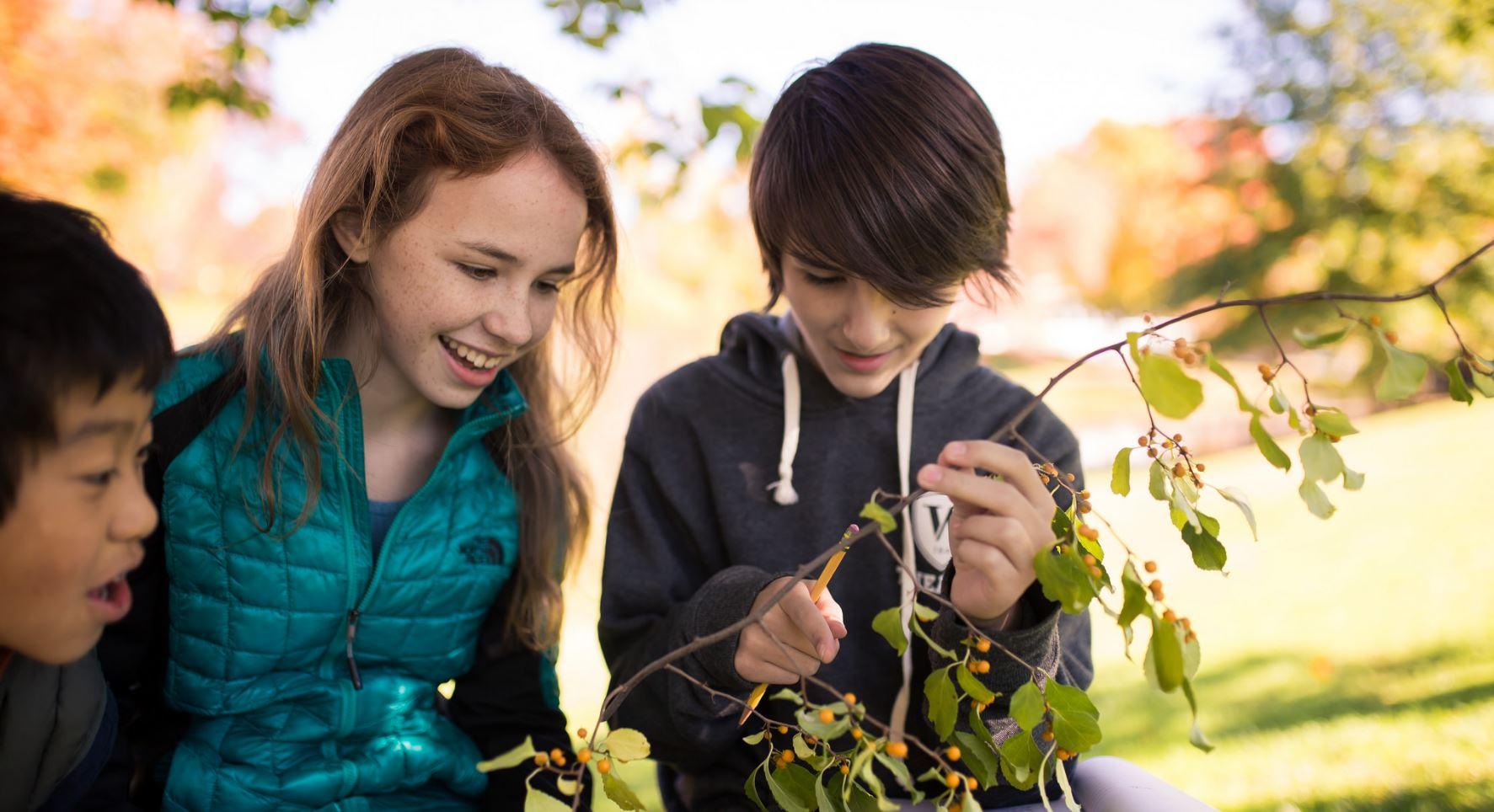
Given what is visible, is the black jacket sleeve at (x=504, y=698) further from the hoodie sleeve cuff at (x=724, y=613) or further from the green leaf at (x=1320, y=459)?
the green leaf at (x=1320, y=459)

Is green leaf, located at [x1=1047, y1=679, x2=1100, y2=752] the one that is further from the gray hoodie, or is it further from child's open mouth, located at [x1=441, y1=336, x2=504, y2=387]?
child's open mouth, located at [x1=441, y1=336, x2=504, y2=387]

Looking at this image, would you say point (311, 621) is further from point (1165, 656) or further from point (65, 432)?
point (1165, 656)

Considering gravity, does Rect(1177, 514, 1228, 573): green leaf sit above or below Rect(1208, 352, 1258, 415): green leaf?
below

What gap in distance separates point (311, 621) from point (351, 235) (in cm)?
67

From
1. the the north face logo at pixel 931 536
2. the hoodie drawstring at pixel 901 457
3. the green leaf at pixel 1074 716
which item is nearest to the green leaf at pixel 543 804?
the green leaf at pixel 1074 716

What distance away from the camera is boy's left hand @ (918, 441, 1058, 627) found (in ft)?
4.45

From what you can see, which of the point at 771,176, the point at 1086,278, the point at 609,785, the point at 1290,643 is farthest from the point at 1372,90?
the point at 609,785

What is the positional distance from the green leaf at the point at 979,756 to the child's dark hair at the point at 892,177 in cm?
72

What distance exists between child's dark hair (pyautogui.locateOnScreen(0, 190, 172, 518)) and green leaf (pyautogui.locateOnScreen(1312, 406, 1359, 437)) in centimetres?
137

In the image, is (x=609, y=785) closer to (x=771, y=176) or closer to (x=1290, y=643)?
(x=771, y=176)

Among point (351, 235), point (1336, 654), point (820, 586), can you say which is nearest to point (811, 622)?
point (820, 586)

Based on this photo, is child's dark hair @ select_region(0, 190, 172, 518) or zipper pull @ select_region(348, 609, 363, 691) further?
zipper pull @ select_region(348, 609, 363, 691)

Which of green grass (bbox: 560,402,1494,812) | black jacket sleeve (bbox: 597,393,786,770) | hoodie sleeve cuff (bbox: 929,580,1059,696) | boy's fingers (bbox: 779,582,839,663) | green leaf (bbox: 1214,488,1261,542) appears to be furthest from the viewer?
green grass (bbox: 560,402,1494,812)

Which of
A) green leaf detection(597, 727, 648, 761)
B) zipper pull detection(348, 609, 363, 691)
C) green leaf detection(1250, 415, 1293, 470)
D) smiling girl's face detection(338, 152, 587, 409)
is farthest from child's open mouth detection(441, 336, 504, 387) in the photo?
green leaf detection(1250, 415, 1293, 470)
